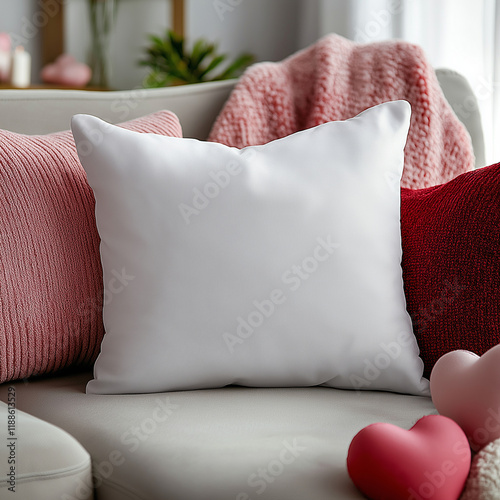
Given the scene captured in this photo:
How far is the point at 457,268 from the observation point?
0.92 m

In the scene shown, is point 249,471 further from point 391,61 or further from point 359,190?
point 391,61

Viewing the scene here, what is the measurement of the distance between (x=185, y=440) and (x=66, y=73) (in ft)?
8.21

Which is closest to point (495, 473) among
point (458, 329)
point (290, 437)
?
point (290, 437)

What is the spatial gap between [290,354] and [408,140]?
58 cm

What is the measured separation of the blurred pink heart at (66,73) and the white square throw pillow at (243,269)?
7.05ft

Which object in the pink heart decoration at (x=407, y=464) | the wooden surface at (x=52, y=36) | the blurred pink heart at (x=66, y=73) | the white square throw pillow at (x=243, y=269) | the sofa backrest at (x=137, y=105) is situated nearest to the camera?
the pink heart decoration at (x=407, y=464)

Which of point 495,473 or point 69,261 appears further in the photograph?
point 69,261

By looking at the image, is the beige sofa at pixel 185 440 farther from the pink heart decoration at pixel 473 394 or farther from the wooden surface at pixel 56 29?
the wooden surface at pixel 56 29

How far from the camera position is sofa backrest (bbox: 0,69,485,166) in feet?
3.91

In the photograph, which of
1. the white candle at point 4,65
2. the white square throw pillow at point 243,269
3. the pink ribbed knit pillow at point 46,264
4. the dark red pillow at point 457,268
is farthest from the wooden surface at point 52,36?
the dark red pillow at point 457,268

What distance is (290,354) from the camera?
864 mm

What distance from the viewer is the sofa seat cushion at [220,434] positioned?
65 centimetres

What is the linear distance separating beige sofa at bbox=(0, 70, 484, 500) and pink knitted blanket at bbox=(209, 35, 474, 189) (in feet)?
1.74

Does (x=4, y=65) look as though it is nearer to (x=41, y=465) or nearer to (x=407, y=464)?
(x=41, y=465)
